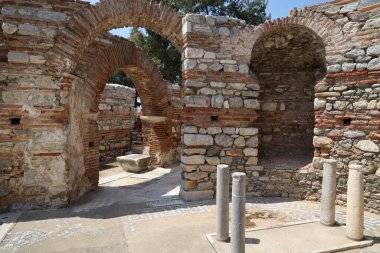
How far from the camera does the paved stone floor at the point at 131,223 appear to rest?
3.34 meters

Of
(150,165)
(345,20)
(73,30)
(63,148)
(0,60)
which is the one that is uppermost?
A: (345,20)

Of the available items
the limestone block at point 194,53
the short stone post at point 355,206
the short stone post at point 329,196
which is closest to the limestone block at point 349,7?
the limestone block at point 194,53

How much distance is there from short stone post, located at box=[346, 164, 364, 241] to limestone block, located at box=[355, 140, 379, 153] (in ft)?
4.77

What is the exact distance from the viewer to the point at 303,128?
626cm

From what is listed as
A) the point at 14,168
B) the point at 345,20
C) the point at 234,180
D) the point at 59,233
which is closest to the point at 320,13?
the point at 345,20

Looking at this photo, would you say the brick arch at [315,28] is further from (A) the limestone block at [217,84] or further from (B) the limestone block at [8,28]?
(B) the limestone block at [8,28]

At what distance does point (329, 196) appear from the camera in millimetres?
3953

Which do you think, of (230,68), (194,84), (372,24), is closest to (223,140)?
(194,84)

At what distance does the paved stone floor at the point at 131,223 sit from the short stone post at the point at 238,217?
0.46 m

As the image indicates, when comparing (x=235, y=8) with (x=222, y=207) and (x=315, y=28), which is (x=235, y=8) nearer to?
(x=315, y=28)

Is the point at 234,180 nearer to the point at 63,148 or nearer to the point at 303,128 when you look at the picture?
the point at 63,148

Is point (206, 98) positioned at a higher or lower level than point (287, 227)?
higher

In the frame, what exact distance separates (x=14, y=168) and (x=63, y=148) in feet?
2.99

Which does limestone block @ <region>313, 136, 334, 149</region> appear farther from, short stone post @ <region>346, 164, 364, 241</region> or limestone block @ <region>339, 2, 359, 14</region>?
limestone block @ <region>339, 2, 359, 14</region>
